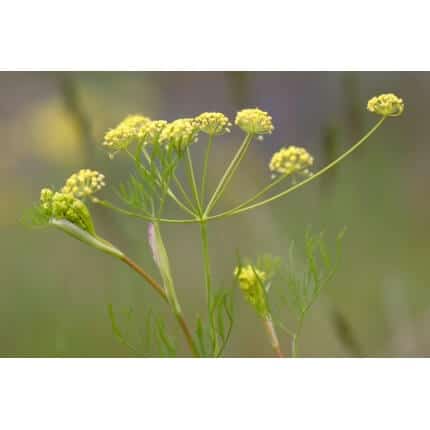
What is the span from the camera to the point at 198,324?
3.10ft

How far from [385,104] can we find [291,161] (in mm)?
186

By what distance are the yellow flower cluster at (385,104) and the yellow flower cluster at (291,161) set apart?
14cm

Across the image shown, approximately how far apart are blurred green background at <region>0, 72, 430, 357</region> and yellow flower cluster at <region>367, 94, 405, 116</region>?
68 mm

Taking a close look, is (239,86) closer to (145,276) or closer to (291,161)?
(291,161)

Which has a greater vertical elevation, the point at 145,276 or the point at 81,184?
the point at 81,184

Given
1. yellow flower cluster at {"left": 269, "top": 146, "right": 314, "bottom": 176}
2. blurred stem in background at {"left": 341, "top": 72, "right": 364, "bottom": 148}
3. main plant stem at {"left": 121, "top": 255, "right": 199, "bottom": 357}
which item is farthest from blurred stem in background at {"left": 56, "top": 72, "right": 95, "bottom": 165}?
blurred stem in background at {"left": 341, "top": 72, "right": 364, "bottom": 148}

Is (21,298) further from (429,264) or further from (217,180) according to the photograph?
(429,264)

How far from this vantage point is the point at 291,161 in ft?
3.10

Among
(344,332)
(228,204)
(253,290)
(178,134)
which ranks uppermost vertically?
(178,134)

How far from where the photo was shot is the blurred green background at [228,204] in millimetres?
1035

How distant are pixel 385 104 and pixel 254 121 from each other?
0.73 feet

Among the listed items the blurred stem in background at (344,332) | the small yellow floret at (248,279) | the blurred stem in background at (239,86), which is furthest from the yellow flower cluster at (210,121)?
the blurred stem in background at (344,332)

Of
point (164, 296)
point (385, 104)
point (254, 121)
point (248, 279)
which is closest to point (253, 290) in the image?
point (248, 279)

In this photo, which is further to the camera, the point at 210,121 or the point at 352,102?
the point at 352,102
